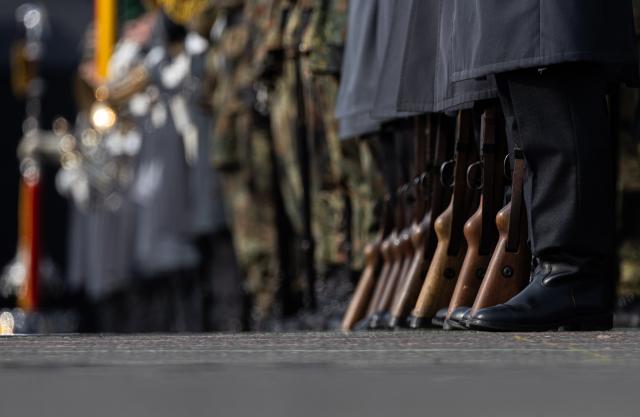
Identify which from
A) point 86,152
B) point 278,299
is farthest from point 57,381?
point 86,152

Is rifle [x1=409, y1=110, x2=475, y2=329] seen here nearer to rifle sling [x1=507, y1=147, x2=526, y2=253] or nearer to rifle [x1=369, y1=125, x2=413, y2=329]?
rifle sling [x1=507, y1=147, x2=526, y2=253]

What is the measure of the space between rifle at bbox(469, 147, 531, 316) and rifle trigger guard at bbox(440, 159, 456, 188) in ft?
1.67

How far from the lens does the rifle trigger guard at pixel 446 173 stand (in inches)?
140

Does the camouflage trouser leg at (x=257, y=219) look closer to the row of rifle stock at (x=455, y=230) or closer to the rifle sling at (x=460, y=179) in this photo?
the row of rifle stock at (x=455, y=230)

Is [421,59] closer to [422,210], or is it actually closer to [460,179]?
[460,179]

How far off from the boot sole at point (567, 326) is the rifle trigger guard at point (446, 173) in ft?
2.47

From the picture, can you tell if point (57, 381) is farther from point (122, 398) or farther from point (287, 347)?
point (287, 347)

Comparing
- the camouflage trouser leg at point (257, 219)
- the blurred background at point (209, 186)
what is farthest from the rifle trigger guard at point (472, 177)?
the camouflage trouser leg at point (257, 219)

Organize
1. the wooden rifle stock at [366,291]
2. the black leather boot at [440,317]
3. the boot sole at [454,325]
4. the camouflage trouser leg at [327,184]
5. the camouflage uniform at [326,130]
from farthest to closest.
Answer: the camouflage trouser leg at [327,184], the camouflage uniform at [326,130], the wooden rifle stock at [366,291], the black leather boot at [440,317], the boot sole at [454,325]

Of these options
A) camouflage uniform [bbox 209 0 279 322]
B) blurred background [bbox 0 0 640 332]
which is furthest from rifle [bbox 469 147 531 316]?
camouflage uniform [bbox 209 0 279 322]

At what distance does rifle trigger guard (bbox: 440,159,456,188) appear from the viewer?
3561mm

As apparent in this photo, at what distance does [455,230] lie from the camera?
3.49 m

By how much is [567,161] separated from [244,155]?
492 centimetres

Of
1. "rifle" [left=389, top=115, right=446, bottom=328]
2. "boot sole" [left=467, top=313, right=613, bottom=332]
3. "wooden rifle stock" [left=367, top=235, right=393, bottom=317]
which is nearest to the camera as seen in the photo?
"boot sole" [left=467, top=313, right=613, bottom=332]
